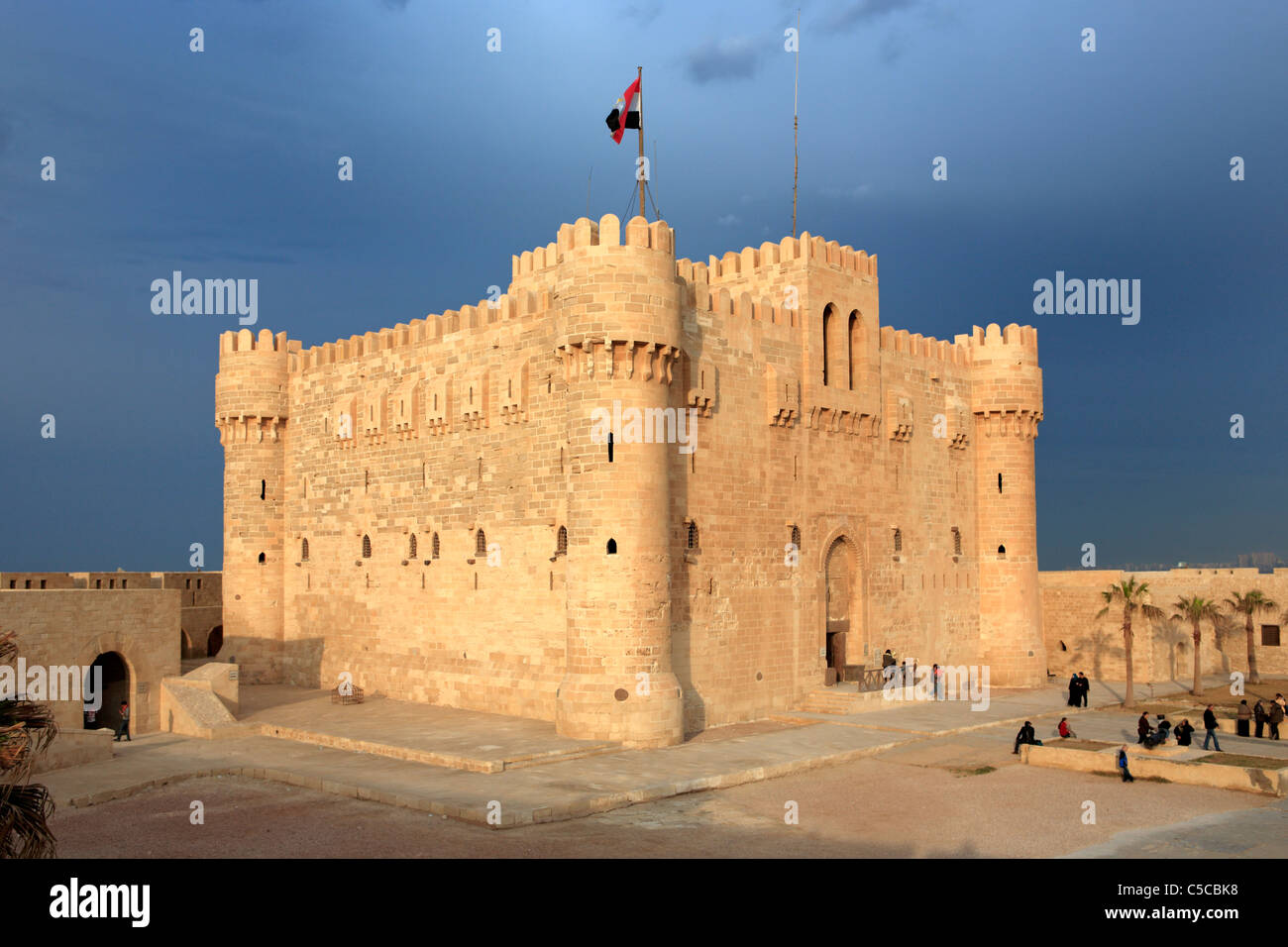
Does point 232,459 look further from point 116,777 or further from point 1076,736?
point 1076,736

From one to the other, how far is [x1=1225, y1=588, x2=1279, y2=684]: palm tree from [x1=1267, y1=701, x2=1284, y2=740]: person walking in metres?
9.97

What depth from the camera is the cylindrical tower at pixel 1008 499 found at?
33562 millimetres

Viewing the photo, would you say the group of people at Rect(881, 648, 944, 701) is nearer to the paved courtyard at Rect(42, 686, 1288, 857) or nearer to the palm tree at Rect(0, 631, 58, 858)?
the paved courtyard at Rect(42, 686, 1288, 857)

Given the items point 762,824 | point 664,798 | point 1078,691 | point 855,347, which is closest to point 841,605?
point 1078,691

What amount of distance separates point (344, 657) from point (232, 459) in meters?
7.95

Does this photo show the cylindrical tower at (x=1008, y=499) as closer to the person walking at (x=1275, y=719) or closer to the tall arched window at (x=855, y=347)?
the tall arched window at (x=855, y=347)

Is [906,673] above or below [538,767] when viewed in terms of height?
above

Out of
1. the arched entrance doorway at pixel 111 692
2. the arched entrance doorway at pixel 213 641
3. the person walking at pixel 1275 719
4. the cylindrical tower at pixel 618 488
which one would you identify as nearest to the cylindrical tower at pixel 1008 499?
the person walking at pixel 1275 719

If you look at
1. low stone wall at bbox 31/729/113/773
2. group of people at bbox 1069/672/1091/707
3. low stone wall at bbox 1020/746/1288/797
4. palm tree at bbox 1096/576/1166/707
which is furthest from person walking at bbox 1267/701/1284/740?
low stone wall at bbox 31/729/113/773

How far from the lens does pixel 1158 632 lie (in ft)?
115

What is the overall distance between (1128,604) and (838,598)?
27.4 ft

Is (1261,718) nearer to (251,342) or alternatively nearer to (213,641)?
(251,342)

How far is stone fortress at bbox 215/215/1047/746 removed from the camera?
2272cm

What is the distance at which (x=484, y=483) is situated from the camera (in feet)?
90.3
